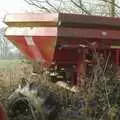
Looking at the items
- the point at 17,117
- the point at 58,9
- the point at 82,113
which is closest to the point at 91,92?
the point at 82,113

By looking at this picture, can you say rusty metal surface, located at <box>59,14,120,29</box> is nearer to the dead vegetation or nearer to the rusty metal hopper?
the rusty metal hopper

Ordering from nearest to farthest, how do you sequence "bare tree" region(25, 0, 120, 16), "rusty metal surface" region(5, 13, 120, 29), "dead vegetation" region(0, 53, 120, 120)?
"rusty metal surface" region(5, 13, 120, 29) < "dead vegetation" region(0, 53, 120, 120) < "bare tree" region(25, 0, 120, 16)

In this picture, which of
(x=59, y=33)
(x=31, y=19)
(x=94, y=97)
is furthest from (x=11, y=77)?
(x=59, y=33)

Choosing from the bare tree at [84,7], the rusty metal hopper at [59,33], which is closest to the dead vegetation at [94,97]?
the rusty metal hopper at [59,33]

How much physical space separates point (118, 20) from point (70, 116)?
1830 mm

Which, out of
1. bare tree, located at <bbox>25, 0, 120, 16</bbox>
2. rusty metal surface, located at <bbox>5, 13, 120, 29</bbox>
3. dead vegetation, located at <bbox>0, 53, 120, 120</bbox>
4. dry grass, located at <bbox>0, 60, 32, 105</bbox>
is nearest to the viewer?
rusty metal surface, located at <bbox>5, 13, 120, 29</bbox>

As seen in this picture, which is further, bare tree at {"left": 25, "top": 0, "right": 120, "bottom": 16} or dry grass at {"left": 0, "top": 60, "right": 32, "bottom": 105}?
bare tree at {"left": 25, "top": 0, "right": 120, "bottom": 16}

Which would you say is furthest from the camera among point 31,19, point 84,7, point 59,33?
point 84,7

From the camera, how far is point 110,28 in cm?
712

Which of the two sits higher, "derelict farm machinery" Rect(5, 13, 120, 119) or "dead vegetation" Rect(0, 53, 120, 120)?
"derelict farm machinery" Rect(5, 13, 120, 119)

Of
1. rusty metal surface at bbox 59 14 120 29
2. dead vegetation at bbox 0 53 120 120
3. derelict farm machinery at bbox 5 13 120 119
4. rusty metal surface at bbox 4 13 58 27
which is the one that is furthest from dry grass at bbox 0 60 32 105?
rusty metal surface at bbox 59 14 120 29

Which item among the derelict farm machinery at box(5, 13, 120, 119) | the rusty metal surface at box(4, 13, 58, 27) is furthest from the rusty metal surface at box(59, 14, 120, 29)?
the rusty metal surface at box(4, 13, 58, 27)

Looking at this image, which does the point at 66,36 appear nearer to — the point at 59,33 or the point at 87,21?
the point at 59,33

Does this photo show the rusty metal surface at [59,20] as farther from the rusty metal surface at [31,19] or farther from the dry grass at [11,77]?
the dry grass at [11,77]
